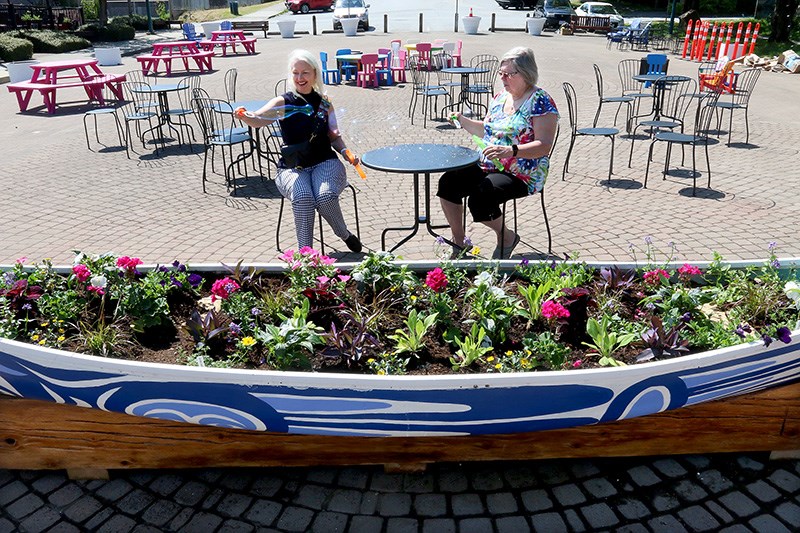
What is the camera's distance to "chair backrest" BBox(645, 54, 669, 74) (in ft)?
37.4

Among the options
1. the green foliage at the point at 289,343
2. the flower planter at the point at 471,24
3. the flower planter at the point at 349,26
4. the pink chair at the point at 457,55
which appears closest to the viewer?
the green foliage at the point at 289,343

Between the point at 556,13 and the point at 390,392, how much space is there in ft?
103

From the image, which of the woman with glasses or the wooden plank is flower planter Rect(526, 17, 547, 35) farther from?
the wooden plank

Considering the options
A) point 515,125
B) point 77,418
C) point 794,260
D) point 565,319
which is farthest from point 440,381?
point 515,125

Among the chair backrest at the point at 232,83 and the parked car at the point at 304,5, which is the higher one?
the parked car at the point at 304,5

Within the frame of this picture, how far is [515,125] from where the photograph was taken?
4848 mm

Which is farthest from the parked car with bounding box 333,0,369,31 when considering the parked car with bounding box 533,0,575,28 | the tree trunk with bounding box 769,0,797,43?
the tree trunk with bounding box 769,0,797,43

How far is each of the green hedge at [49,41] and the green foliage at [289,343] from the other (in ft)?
84.3

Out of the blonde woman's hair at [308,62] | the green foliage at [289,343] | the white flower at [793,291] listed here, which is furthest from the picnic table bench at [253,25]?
the white flower at [793,291]

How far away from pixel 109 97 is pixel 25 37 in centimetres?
1277

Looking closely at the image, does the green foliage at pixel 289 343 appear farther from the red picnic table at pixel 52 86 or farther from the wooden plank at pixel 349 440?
the red picnic table at pixel 52 86

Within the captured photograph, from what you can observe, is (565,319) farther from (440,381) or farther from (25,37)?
(25,37)

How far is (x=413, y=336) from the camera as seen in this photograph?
10.5 ft

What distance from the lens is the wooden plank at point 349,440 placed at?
9.66 ft
